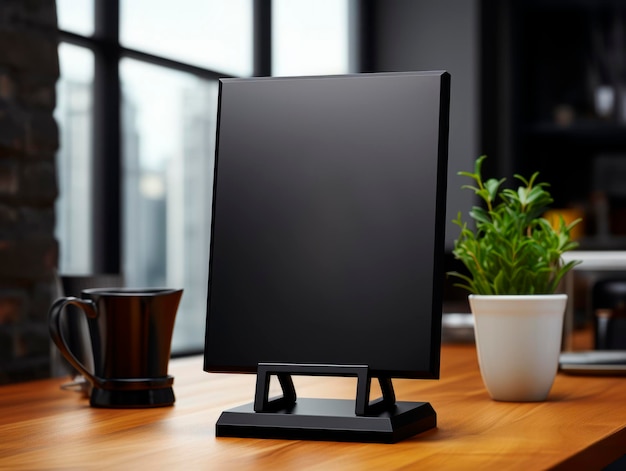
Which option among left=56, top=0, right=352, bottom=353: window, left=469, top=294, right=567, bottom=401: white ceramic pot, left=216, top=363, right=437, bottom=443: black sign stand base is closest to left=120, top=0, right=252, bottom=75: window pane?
left=56, top=0, right=352, bottom=353: window

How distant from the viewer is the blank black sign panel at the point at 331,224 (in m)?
0.92

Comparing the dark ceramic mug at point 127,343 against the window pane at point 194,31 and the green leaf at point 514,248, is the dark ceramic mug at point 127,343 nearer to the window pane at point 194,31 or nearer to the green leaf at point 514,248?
the green leaf at point 514,248

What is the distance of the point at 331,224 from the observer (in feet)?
3.10

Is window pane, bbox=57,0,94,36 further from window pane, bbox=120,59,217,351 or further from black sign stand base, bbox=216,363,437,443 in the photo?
black sign stand base, bbox=216,363,437,443

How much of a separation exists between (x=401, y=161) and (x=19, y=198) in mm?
996

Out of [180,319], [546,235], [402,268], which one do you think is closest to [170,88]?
[180,319]

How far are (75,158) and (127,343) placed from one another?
1.77 m

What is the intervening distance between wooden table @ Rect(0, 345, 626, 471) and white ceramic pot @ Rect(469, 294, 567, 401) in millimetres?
24

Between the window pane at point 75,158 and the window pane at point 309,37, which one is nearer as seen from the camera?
the window pane at point 75,158

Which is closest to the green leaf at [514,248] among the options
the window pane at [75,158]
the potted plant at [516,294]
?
the potted plant at [516,294]

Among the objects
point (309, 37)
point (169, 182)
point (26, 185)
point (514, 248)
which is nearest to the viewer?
point (514, 248)

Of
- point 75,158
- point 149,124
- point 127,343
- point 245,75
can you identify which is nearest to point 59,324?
point 127,343

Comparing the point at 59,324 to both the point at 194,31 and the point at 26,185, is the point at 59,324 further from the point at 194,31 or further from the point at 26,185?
the point at 194,31

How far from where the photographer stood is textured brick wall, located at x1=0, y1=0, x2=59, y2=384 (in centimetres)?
172
